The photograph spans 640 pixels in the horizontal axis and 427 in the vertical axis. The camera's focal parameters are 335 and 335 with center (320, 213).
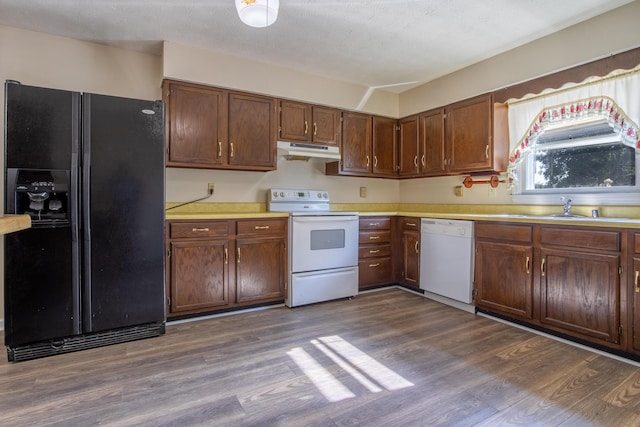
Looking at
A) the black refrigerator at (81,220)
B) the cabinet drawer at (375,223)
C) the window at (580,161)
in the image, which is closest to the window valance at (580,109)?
the window at (580,161)

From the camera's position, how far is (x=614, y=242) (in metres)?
2.17

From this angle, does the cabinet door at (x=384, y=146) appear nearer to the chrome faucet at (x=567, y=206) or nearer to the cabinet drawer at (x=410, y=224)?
the cabinet drawer at (x=410, y=224)

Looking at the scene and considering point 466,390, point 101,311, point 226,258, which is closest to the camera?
point 466,390

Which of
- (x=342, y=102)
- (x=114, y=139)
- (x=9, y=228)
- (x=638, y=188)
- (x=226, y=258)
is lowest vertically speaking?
(x=226, y=258)

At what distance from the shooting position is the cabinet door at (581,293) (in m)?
2.19

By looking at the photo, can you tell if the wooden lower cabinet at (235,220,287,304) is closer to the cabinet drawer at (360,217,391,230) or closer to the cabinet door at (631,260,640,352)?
the cabinet drawer at (360,217,391,230)

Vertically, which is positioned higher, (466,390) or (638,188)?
(638,188)

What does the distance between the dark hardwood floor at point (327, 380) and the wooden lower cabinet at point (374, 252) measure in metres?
1.04

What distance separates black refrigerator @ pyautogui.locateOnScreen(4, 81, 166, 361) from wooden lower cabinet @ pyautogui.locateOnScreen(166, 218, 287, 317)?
24 centimetres

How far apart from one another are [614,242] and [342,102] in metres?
2.74

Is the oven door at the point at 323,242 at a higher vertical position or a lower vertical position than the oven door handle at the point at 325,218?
lower

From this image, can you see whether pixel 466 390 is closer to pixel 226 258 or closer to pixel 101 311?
pixel 226 258

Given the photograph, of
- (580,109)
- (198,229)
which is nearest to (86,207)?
(198,229)

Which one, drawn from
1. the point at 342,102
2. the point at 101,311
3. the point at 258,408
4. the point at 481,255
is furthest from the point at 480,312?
the point at 101,311
